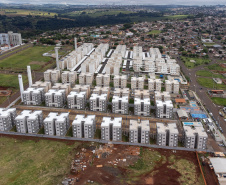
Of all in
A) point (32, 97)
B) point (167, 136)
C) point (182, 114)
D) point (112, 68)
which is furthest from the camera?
point (112, 68)

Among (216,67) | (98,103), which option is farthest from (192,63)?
(98,103)

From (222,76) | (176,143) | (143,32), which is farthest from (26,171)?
(143,32)

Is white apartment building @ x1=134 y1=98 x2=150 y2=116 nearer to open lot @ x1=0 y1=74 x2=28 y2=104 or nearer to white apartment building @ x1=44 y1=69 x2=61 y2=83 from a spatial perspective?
white apartment building @ x1=44 y1=69 x2=61 y2=83

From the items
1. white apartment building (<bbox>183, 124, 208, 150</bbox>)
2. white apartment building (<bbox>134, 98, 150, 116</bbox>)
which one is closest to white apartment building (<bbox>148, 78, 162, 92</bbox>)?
white apartment building (<bbox>134, 98, 150, 116</bbox>)

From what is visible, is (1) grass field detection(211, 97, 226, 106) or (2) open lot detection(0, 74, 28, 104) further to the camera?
(2) open lot detection(0, 74, 28, 104)

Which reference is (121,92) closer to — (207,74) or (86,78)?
(86,78)

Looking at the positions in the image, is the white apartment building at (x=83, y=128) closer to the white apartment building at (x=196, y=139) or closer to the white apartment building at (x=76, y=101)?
the white apartment building at (x=76, y=101)

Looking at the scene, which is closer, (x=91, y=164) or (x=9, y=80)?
(x=91, y=164)

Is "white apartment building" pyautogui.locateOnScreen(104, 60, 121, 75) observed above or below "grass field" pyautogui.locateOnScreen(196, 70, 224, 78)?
above
